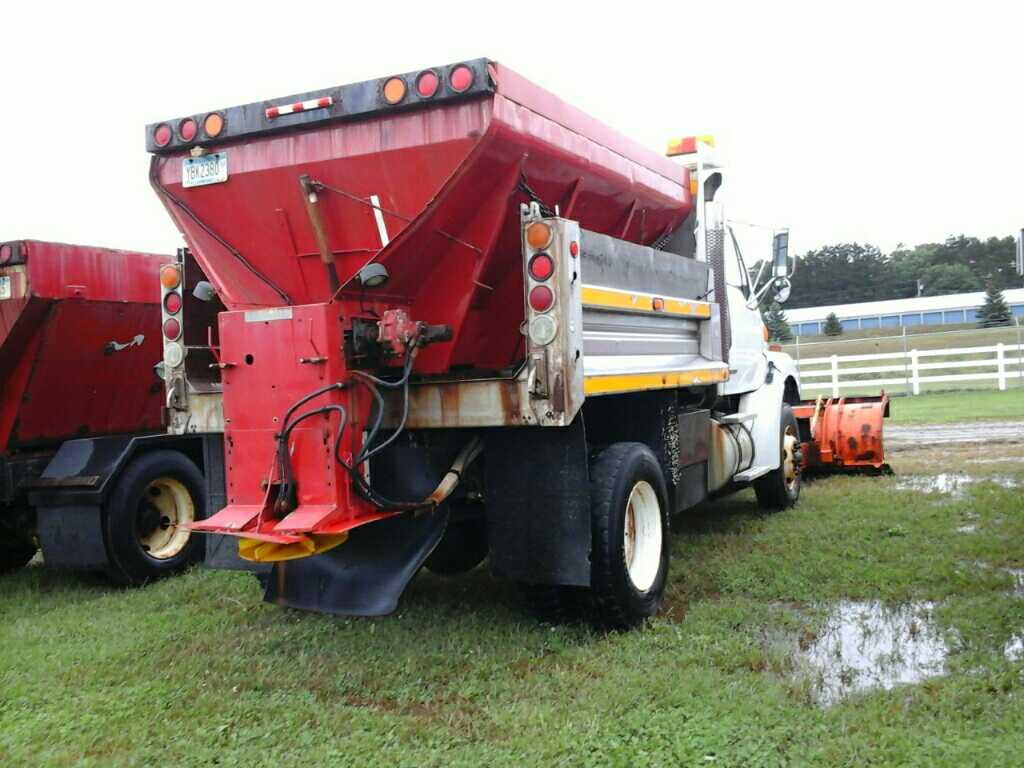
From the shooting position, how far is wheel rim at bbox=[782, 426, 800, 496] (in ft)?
30.1

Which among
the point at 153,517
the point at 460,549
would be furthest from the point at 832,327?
the point at 460,549

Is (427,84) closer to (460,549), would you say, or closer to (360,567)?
(360,567)

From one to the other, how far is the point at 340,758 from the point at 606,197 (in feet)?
12.2

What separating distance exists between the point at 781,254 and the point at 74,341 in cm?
617

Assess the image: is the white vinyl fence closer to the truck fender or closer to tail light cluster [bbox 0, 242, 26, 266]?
the truck fender

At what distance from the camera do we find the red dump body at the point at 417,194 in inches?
188

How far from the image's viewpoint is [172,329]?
595cm

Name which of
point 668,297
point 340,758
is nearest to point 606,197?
point 668,297

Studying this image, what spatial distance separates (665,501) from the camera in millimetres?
5973

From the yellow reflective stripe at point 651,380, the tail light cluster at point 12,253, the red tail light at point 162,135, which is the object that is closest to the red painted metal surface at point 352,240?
the red tail light at point 162,135

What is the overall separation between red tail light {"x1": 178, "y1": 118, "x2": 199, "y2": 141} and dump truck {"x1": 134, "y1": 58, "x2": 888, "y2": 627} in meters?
0.01

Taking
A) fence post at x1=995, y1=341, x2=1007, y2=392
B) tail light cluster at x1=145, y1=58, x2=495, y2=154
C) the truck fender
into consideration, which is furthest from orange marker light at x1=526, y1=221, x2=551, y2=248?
fence post at x1=995, y1=341, x2=1007, y2=392

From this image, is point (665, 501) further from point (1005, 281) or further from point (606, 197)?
point (1005, 281)

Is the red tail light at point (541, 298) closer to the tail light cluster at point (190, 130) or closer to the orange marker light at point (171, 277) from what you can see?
the tail light cluster at point (190, 130)
